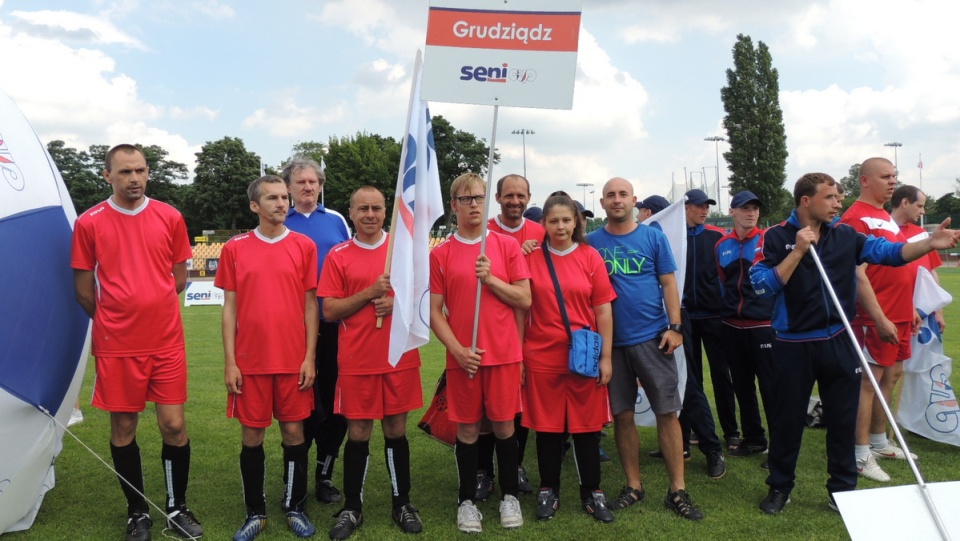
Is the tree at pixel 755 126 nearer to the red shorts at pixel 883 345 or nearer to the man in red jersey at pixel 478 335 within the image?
the red shorts at pixel 883 345

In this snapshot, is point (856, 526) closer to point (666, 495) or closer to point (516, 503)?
point (666, 495)

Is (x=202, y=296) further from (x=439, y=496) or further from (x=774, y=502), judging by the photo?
(x=774, y=502)

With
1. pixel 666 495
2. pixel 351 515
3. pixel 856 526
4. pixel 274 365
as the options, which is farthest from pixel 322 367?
pixel 856 526

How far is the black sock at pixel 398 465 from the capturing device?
4297 mm

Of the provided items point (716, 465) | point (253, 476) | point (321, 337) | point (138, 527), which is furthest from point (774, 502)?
point (138, 527)

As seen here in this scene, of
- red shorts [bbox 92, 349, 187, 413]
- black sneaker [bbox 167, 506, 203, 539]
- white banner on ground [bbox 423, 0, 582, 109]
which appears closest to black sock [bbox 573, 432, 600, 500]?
white banner on ground [bbox 423, 0, 582, 109]

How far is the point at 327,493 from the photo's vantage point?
488 cm

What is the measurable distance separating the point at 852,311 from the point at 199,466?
5.19m

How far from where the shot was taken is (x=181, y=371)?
4152mm

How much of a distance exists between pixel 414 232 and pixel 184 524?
91.4 inches

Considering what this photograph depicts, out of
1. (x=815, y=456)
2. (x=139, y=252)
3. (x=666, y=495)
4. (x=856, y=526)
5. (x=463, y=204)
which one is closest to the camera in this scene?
(x=856, y=526)

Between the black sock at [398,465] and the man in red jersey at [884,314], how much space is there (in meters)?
3.47

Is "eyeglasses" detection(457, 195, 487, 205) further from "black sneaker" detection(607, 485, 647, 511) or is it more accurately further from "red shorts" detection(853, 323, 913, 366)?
"red shorts" detection(853, 323, 913, 366)

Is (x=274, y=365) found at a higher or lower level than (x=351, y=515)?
higher
